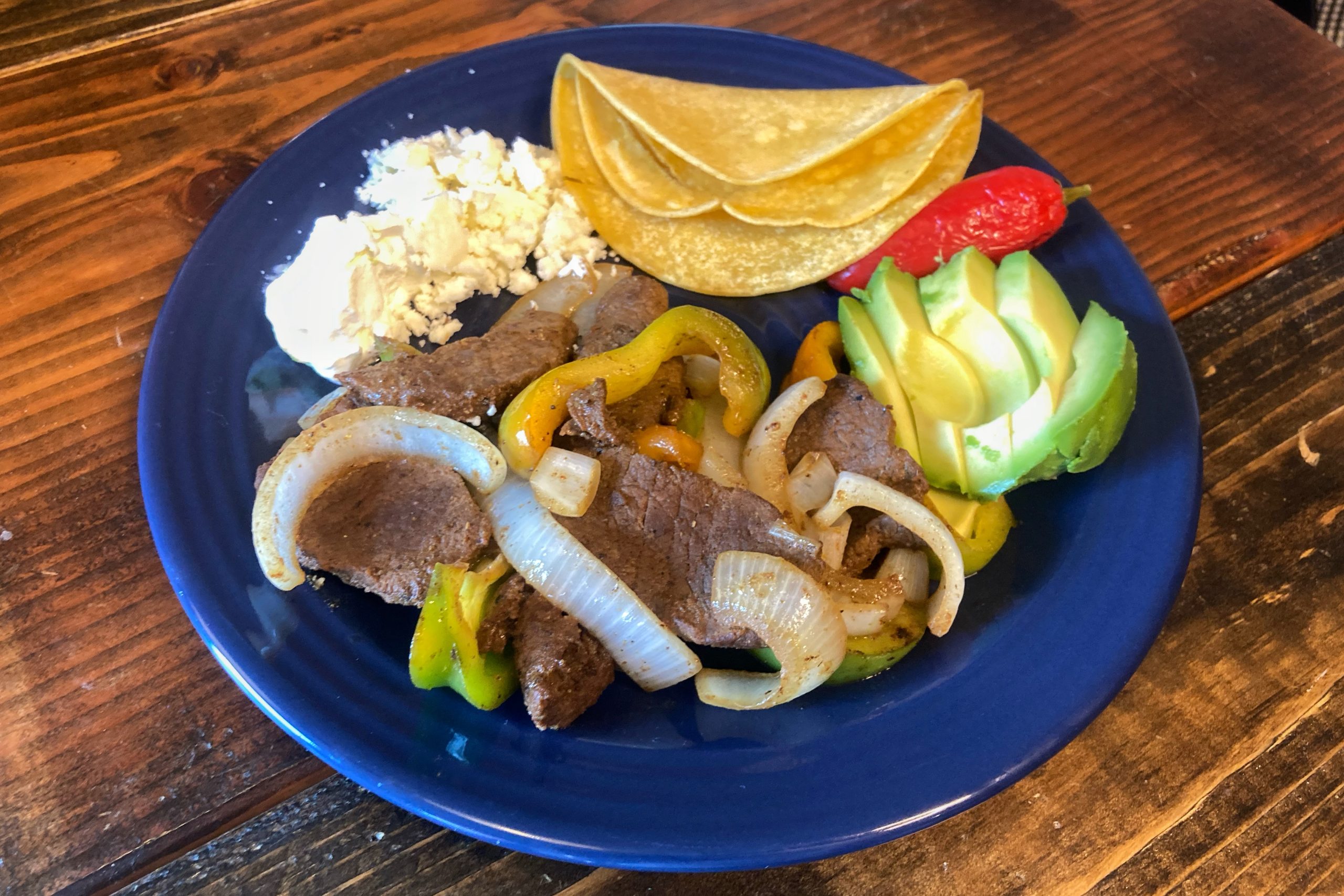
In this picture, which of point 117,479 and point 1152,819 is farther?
point 117,479

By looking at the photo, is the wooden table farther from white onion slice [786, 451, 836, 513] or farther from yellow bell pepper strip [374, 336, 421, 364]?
white onion slice [786, 451, 836, 513]

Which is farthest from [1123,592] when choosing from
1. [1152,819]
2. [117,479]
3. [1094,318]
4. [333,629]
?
[117,479]

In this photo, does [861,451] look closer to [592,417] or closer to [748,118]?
[592,417]

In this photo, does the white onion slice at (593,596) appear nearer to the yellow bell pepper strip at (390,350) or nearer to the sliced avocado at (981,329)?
the yellow bell pepper strip at (390,350)

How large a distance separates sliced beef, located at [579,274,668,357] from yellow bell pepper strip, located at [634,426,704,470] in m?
0.20

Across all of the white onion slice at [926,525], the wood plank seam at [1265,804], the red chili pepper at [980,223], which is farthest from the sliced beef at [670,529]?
the wood plank seam at [1265,804]

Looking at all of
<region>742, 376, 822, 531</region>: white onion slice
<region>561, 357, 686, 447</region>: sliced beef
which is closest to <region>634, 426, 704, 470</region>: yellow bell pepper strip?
<region>561, 357, 686, 447</region>: sliced beef

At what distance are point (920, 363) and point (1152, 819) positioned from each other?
3.10 ft

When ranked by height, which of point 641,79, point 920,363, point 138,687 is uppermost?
point 641,79

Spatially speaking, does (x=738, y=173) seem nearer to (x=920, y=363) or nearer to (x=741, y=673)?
(x=920, y=363)

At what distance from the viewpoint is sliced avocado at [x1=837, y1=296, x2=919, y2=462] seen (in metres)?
1.74

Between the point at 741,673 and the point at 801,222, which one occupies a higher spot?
the point at 801,222

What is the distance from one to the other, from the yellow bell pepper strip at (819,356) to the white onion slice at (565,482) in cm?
53

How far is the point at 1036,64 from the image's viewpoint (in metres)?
2.54
